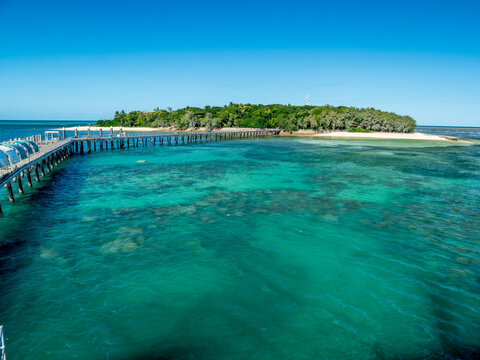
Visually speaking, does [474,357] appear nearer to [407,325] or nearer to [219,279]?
[407,325]

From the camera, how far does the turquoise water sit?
902 cm

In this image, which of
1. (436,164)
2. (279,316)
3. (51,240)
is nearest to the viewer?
(279,316)

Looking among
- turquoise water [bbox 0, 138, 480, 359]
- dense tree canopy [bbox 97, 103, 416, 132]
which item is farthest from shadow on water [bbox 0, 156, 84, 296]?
dense tree canopy [bbox 97, 103, 416, 132]

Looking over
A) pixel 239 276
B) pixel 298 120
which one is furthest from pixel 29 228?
pixel 298 120

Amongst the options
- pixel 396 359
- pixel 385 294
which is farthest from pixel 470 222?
pixel 396 359

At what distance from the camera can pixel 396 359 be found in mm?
8383

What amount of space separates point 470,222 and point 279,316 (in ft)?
55.0

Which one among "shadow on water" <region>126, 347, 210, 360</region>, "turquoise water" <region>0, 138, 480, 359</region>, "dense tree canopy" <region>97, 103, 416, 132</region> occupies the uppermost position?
"dense tree canopy" <region>97, 103, 416, 132</region>

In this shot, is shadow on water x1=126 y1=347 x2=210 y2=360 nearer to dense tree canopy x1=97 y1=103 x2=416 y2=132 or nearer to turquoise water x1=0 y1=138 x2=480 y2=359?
turquoise water x1=0 y1=138 x2=480 y2=359

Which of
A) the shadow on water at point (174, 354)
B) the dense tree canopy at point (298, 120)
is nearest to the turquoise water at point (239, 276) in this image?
the shadow on water at point (174, 354)

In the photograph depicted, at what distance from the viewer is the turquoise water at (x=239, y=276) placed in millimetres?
9016

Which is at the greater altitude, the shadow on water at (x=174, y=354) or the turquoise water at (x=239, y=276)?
the turquoise water at (x=239, y=276)

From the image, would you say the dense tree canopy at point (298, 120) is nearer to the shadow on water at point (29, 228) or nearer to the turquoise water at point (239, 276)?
the turquoise water at point (239, 276)

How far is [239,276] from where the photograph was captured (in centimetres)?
1249
